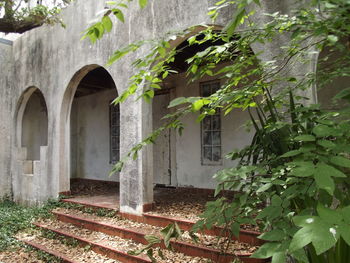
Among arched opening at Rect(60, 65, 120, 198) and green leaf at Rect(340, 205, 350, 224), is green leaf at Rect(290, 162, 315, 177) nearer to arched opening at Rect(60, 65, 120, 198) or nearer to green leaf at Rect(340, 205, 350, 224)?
green leaf at Rect(340, 205, 350, 224)

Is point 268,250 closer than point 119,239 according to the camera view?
Yes

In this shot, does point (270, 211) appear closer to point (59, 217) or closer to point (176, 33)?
point (176, 33)

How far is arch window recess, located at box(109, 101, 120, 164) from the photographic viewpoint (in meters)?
8.34

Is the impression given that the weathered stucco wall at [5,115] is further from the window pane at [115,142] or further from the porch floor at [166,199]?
the window pane at [115,142]

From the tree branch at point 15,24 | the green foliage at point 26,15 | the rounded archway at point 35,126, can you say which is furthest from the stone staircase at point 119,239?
the rounded archway at point 35,126

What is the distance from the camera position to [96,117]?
8930 mm

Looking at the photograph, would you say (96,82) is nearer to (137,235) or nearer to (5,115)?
(5,115)

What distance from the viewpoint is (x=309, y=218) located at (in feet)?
2.83

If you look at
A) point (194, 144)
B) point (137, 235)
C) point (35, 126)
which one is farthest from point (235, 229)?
point (35, 126)

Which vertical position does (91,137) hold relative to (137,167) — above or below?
above

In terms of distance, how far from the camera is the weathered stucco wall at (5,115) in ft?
25.6

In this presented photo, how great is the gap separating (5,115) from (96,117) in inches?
100

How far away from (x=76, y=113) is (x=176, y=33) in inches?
331

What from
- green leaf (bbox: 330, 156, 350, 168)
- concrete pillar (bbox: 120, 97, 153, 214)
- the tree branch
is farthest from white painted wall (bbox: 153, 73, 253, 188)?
green leaf (bbox: 330, 156, 350, 168)
